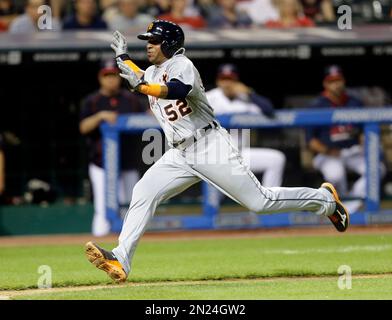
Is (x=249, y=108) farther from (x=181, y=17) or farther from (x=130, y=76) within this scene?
(x=130, y=76)

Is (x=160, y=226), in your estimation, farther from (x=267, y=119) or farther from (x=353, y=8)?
(x=353, y=8)

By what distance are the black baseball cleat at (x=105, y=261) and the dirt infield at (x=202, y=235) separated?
158 inches

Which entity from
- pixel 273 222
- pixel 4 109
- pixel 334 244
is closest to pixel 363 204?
pixel 273 222

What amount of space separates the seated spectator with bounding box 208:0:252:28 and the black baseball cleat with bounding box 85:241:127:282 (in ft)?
22.3

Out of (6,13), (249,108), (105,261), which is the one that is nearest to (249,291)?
(105,261)

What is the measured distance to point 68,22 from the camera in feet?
41.6

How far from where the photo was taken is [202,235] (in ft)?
37.5

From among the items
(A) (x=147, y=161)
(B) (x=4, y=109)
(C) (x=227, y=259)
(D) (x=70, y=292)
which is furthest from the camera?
(B) (x=4, y=109)

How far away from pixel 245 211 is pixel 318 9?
336 centimetres

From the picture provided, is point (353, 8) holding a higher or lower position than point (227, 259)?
higher

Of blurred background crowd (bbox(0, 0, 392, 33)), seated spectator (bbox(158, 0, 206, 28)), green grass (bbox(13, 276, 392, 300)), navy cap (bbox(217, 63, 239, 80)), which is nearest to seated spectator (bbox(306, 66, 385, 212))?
navy cap (bbox(217, 63, 239, 80))

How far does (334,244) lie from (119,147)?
3037 mm

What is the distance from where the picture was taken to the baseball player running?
691cm

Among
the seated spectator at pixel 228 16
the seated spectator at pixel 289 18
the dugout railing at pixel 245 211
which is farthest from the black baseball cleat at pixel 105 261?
the seated spectator at pixel 228 16
